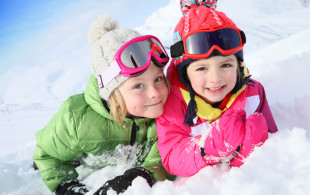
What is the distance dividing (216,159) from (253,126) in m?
0.37

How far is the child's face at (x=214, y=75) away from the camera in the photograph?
181 cm

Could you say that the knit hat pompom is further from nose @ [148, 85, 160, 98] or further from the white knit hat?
nose @ [148, 85, 160, 98]

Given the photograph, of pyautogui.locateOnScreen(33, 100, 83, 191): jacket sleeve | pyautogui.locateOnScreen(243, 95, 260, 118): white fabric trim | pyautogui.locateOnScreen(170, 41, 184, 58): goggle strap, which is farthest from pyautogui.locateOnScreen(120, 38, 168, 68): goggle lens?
pyautogui.locateOnScreen(243, 95, 260, 118): white fabric trim

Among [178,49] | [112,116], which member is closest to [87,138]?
[112,116]

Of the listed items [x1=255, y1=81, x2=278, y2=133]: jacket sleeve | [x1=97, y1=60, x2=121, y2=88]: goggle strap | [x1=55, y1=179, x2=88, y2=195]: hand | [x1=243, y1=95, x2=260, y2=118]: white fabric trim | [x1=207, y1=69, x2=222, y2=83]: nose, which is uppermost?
[x1=97, y1=60, x2=121, y2=88]: goggle strap

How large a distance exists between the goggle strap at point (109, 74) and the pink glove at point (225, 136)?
919 millimetres

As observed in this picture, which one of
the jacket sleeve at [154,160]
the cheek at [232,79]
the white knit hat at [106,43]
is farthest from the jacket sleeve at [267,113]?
the white knit hat at [106,43]

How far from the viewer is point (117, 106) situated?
2111 mm

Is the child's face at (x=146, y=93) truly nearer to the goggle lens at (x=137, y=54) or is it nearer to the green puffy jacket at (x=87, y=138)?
the goggle lens at (x=137, y=54)

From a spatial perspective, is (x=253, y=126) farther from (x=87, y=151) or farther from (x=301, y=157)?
(x=87, y=151)

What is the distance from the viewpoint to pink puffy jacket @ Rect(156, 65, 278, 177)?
1536mm

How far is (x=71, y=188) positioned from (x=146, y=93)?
1308 millimetres

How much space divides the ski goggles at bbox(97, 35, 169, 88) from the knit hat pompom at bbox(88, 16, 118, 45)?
0.33 meters

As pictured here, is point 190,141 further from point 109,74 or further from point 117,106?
point 109,74
